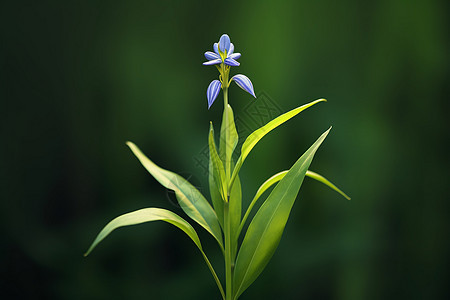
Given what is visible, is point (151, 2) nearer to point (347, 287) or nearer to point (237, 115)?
point (237, 115)

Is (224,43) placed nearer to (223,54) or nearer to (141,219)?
(223,54)

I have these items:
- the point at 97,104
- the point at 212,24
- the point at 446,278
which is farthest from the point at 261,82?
the point at 446,278

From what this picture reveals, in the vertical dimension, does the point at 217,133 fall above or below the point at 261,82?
below

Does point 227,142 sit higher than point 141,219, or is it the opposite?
point 227,142

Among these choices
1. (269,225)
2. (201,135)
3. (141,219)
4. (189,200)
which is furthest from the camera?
(201,135)

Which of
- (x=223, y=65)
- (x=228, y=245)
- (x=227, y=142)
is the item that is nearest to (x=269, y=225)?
(x=228, y=245)

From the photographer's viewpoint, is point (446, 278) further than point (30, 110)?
Yes

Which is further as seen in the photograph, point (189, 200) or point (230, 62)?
point (189, 200)
